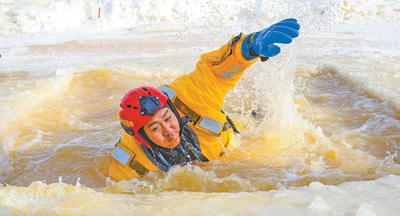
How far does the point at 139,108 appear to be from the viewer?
8.70 ft

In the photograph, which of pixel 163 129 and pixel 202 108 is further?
pixel 202 108

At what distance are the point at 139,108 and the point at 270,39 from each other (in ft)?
3.62

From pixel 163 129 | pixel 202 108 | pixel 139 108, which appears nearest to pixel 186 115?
pixel 202 108

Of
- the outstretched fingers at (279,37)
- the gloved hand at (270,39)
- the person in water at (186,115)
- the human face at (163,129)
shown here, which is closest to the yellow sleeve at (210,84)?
the person in water at (186,115)

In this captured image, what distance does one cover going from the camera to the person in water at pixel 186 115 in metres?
2.66

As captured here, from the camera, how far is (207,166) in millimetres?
3023

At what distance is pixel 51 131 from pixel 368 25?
10837mm

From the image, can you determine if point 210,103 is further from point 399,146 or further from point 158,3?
point 158,3

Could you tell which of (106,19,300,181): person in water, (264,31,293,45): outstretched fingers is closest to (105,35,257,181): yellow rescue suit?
(106,19,300,181): person in water

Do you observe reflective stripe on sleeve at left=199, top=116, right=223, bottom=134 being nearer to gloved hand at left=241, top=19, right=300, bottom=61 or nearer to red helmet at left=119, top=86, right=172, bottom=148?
red helmet at left=119, top=86, right=172, bottom=148

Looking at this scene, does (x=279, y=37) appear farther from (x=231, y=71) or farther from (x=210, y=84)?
(x=210, y=84)

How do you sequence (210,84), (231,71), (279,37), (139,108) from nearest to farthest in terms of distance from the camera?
(279,37), (139,108), (231,71), (210,84)

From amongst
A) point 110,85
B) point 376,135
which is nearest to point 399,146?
point 376,135

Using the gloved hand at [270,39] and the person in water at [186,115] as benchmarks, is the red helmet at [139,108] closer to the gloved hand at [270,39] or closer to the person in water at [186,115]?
the person in water at [186,115]
